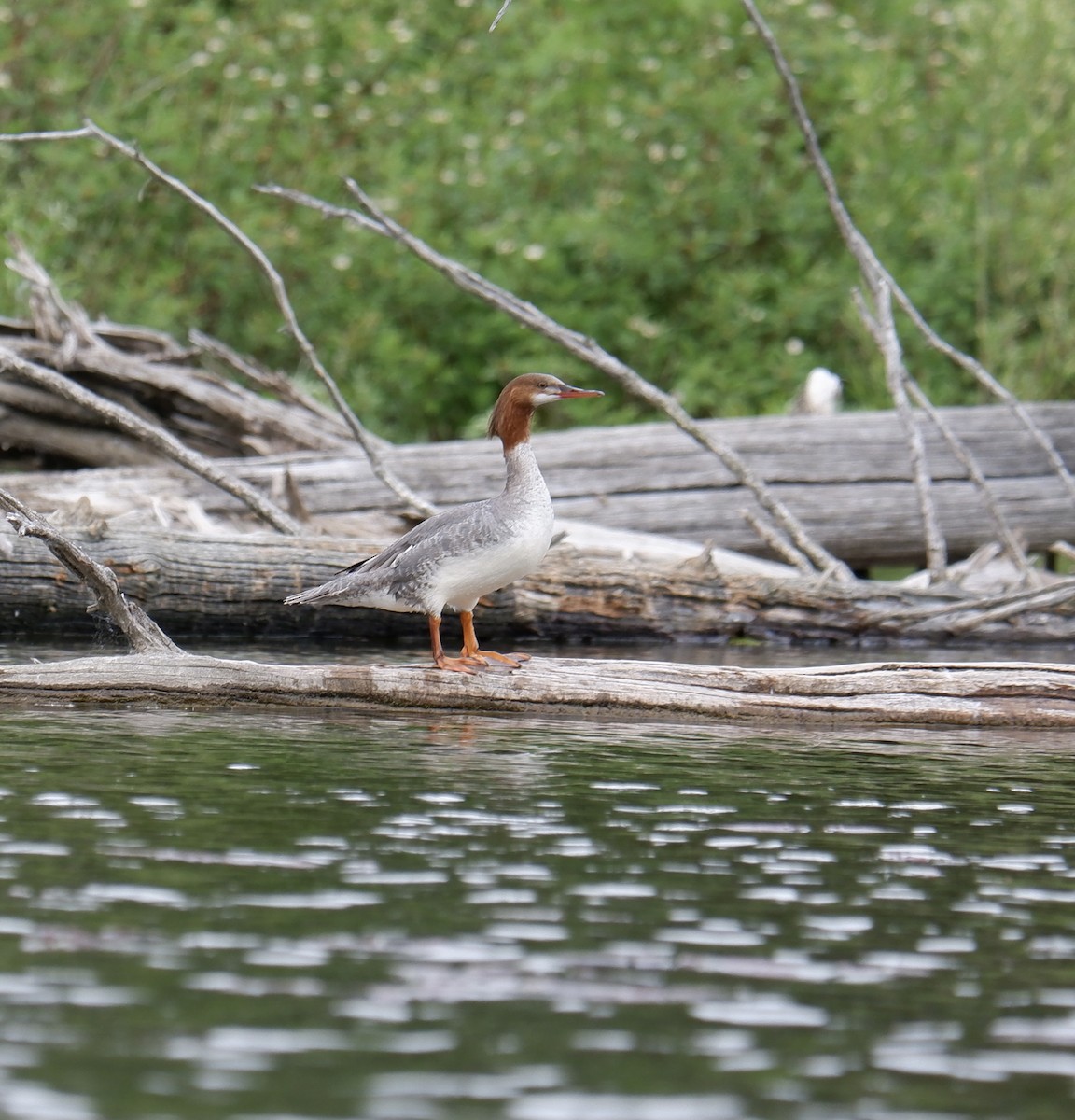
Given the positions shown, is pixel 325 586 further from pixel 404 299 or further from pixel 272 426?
pixel 404 299

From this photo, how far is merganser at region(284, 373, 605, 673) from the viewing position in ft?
24.9

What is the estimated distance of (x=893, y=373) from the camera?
1064cm

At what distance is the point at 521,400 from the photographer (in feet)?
26.2

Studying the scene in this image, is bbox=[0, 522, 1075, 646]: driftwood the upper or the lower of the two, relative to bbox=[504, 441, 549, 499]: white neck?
lower

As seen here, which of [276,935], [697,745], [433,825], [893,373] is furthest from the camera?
[893,373]

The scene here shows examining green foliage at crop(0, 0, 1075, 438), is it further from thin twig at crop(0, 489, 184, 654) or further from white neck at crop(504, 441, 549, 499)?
thin twig at crop(0, 489, 184, 654)

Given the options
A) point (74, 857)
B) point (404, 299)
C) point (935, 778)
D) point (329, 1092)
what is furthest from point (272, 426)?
point (329, 1092)

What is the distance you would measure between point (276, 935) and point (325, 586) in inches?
152

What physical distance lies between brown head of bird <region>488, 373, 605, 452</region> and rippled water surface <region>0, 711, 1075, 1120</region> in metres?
1.70

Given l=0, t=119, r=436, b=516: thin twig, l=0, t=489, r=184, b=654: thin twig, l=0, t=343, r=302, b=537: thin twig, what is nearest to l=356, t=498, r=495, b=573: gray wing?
l=0, t=489, r=184, b=654: thin twig

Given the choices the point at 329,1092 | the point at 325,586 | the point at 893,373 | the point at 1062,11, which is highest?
the point at 1062,11

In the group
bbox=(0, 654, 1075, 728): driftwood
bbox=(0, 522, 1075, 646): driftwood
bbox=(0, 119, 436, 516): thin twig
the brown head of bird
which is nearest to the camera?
bbox=(0, 654, 1075, 728): driftwood

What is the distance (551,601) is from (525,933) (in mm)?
5771

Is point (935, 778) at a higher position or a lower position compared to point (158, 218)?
lower
